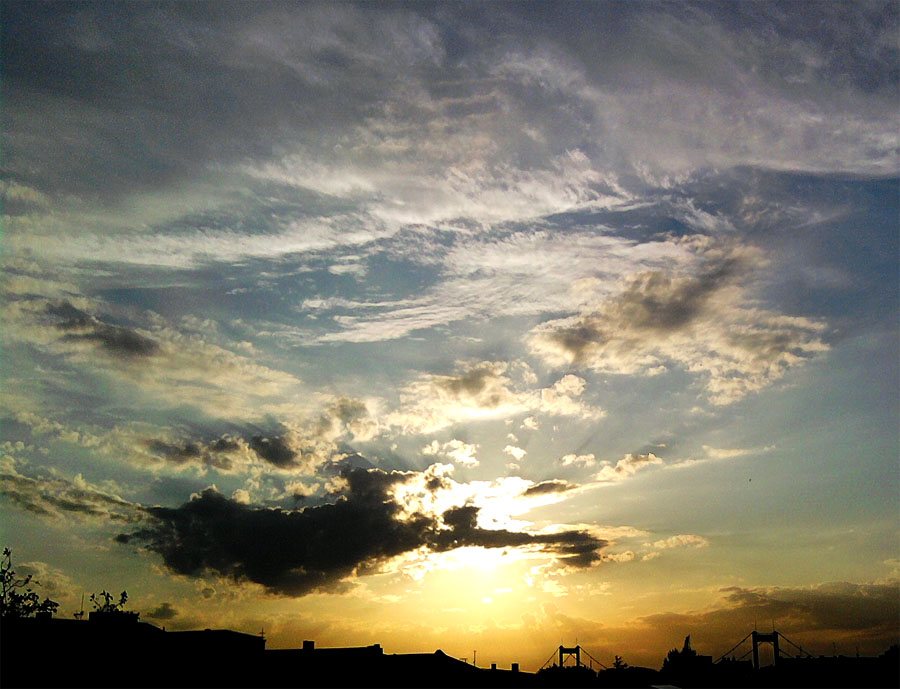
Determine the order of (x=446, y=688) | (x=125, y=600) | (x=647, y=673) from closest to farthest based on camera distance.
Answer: (x=446, y=688) → (x=647, y=673) → (x=125, y=600)

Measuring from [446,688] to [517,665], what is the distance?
2889 cm

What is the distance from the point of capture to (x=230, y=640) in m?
66.0

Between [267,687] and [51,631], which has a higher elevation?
[51,631]

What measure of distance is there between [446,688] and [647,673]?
2068 inches

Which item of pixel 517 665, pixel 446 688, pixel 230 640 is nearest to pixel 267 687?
pixel 230 640

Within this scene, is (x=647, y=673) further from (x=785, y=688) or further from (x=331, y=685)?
(x=331, y=685)

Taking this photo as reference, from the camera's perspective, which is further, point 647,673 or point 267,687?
point 647,673

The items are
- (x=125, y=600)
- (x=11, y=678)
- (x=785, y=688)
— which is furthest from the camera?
(x=125, y=600)

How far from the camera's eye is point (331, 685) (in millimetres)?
58375

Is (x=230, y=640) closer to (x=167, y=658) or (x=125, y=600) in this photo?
(x=167, y=658)

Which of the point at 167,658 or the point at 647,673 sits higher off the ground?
the point at 167,658

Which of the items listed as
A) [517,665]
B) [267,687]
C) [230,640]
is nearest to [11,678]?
[267,687]

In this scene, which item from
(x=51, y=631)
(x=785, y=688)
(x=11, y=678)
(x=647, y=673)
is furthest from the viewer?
(x=647, y=673)

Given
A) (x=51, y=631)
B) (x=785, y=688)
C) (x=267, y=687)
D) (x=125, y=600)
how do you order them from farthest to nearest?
(x=125, y=600), (x=785, y=688), (x=267, y=687), (x=51, y=631)
